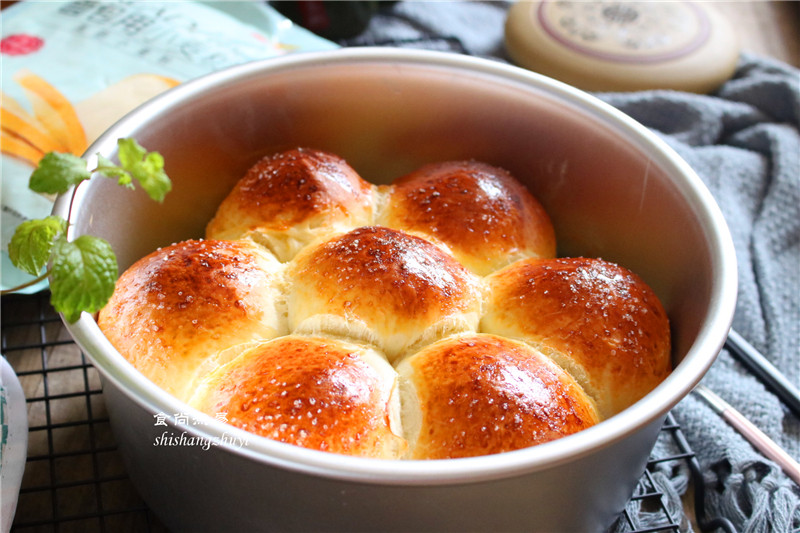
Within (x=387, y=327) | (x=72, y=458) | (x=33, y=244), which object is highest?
(x=33, y=244)

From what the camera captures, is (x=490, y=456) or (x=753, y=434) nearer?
(x=490, y=456)

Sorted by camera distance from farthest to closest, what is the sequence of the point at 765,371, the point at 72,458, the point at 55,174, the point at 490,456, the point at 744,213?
the point at 744,213
the point at 765,371
the point at 72,458
the point at 55,174
the point at 490,456

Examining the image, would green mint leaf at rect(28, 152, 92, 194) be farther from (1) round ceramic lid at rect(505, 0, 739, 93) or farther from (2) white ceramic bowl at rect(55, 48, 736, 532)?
(1) round ceramic lid at rect(505, 0, 739, 93)

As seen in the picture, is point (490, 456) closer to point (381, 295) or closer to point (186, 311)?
point (381, 295)

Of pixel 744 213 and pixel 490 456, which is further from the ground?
pixel 490 456

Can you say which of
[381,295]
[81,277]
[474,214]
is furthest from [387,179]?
[81,277]

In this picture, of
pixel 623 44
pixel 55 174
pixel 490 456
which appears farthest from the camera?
pixel 623 44

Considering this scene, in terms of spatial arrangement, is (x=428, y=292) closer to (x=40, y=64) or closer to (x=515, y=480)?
(x=515, y=480)

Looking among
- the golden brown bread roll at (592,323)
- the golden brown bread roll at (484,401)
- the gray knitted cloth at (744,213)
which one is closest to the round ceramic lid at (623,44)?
the gray knitted cloth at (744,213)
